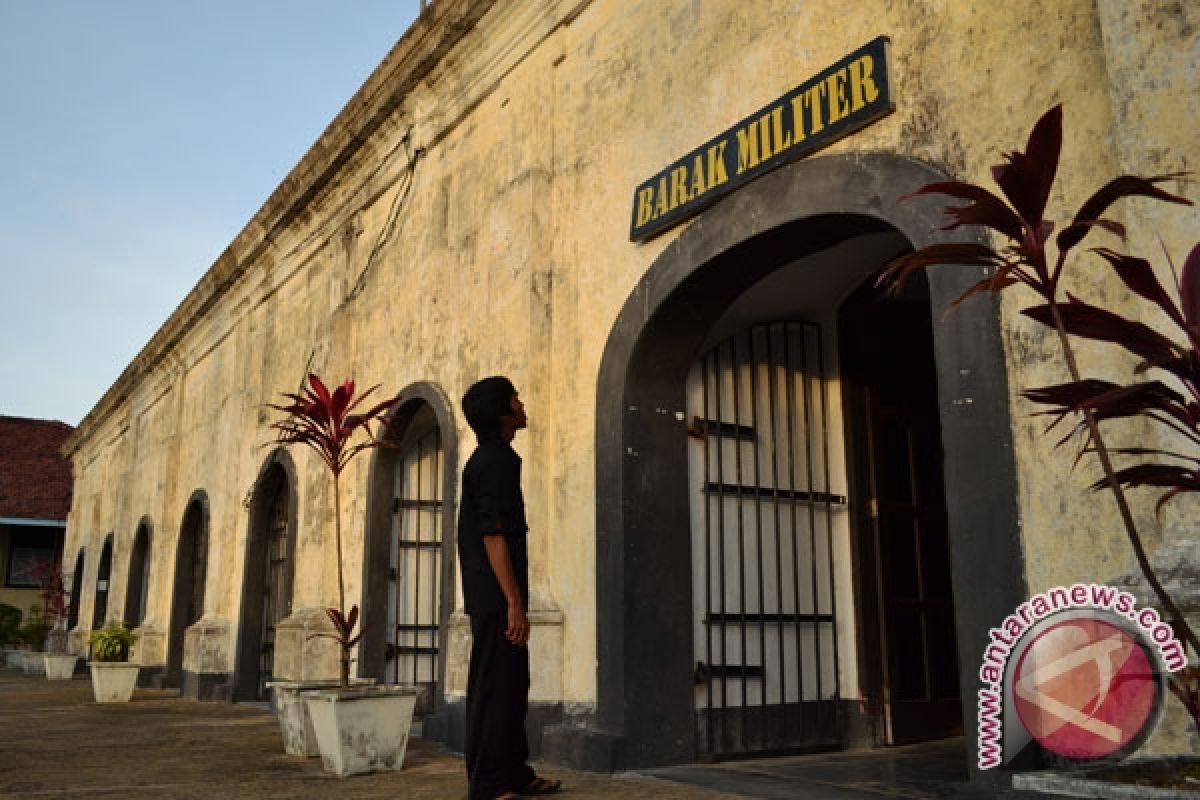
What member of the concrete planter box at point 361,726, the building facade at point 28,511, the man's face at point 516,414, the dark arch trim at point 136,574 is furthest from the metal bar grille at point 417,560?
the building facade at point 28,511

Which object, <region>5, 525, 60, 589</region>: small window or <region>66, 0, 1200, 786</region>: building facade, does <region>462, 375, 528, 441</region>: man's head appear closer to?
<region>66, 0, 1200, 786</region>: building facade

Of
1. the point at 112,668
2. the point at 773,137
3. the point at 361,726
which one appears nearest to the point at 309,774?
the point at 361,726

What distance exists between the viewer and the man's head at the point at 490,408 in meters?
4.00

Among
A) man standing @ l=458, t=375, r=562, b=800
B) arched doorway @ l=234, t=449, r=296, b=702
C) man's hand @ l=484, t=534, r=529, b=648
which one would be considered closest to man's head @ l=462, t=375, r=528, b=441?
man standing @ l=458, t=375, r=562, b=800

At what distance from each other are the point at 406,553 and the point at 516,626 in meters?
4.67

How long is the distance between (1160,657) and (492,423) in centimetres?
244

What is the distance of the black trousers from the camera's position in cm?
366

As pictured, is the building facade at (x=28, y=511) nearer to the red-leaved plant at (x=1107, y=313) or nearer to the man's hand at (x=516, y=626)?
the man's hand at (x=516, y=626)

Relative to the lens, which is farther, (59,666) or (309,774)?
(59,666)

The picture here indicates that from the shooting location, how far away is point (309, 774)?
489 centimetres

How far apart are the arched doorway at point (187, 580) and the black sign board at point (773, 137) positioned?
9204 mm

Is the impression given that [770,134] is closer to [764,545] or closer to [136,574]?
[764,545]

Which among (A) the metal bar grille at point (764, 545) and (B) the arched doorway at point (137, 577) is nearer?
(A) the metal bar grille at point (764, 545)

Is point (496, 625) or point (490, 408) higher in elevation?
point (490, 408)
